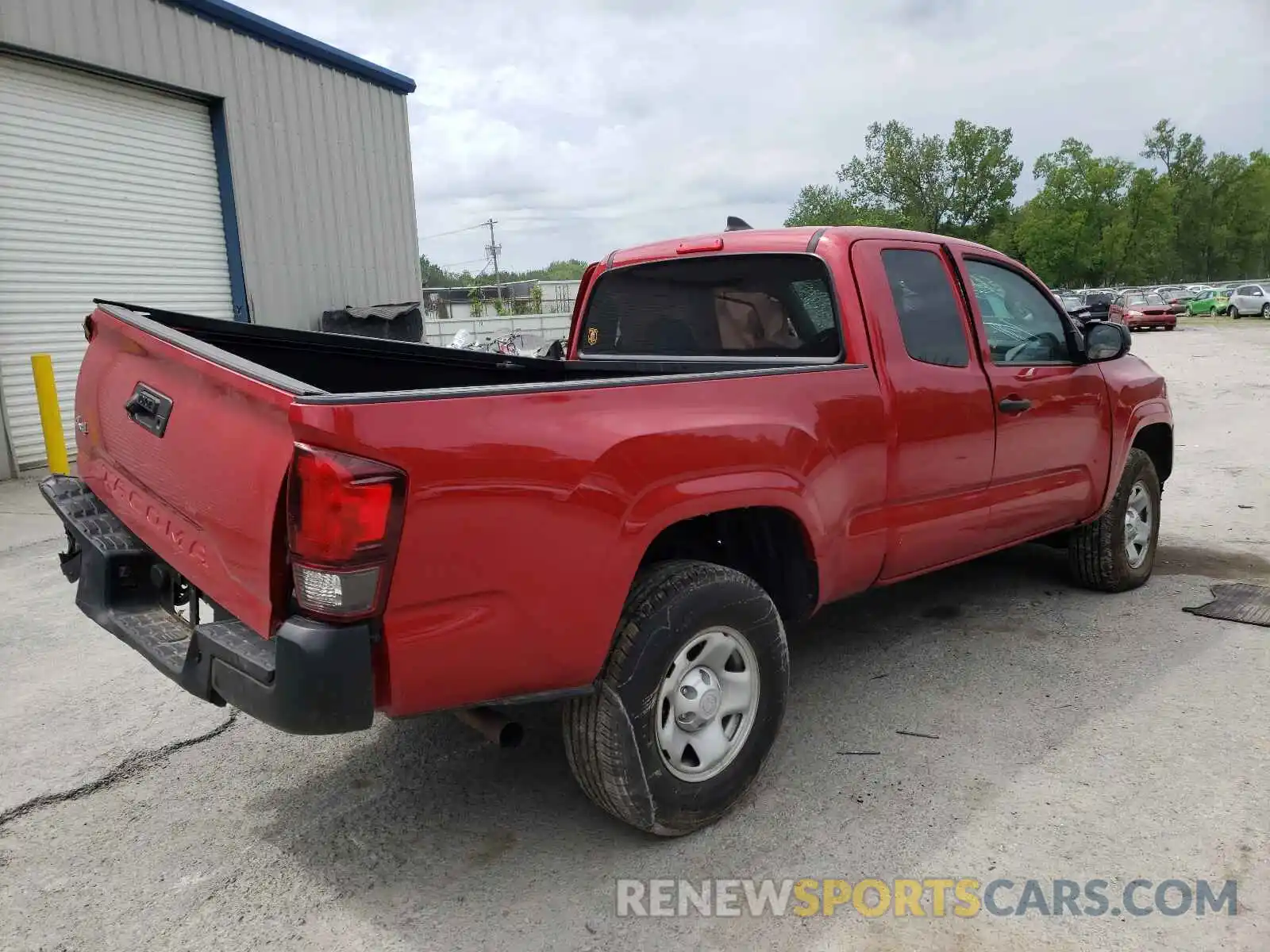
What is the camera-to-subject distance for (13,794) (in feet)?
10.2

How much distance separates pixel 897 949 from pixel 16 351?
34.1 ft

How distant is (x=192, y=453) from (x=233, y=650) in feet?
1.89

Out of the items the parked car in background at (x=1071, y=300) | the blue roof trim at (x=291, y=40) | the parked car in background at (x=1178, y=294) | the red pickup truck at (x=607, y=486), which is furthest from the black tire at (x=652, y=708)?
the parked car in background at (x=1178, y=294)

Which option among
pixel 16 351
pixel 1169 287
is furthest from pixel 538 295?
pixel 1169 287

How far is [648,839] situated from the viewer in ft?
9.21

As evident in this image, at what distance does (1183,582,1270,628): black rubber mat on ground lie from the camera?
4.60 m

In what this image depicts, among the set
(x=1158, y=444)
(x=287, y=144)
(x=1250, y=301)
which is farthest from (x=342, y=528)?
(x=1250, y=301)

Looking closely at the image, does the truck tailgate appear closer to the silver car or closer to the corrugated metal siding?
the corrugated metal siding

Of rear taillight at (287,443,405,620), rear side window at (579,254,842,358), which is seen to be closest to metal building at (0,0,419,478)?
rear side window at (579,254,842,358)

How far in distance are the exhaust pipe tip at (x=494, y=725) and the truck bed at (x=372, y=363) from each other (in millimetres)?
1174

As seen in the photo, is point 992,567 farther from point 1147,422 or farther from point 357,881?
point 357,881

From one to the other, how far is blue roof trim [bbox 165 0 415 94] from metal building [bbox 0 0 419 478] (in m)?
0.02

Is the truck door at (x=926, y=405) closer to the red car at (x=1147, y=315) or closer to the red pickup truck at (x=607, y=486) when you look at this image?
the red pickup truck at (x=607, y=486)

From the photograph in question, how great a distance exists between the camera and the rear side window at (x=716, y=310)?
3.59 m
